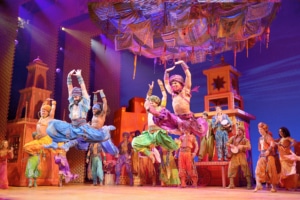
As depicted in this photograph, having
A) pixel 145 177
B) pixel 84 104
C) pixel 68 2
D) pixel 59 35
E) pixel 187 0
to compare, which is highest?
pixel 68 2

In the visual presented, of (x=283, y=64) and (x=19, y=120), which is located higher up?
(x=283, y=64)

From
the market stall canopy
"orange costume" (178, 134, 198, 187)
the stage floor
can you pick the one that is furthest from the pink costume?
"orange costume" (178, 134, 198, 187)

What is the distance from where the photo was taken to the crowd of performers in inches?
201

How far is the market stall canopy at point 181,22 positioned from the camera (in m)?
5.76

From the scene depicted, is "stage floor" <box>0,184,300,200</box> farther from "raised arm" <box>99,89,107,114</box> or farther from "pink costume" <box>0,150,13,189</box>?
"raised arm" <box>99,89,107,114</box>

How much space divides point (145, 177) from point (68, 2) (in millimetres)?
5603

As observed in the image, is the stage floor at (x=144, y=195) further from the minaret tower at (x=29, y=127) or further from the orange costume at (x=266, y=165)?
the minaret tower at (x=29, y=127)

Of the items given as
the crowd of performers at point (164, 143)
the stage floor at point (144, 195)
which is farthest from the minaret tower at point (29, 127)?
the stage floor at point (144, 195)

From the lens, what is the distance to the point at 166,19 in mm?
6016

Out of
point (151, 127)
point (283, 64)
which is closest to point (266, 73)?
point (283, 64)

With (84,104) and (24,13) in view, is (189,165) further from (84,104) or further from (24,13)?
(24,13)

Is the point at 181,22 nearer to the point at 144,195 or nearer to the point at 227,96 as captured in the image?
the point at 227,96

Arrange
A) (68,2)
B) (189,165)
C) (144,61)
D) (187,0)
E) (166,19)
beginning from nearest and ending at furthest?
(187,0), (166,19), (189,165), (68,2), (144,61)

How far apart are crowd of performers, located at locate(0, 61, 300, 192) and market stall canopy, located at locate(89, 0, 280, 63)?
4.43 ft
